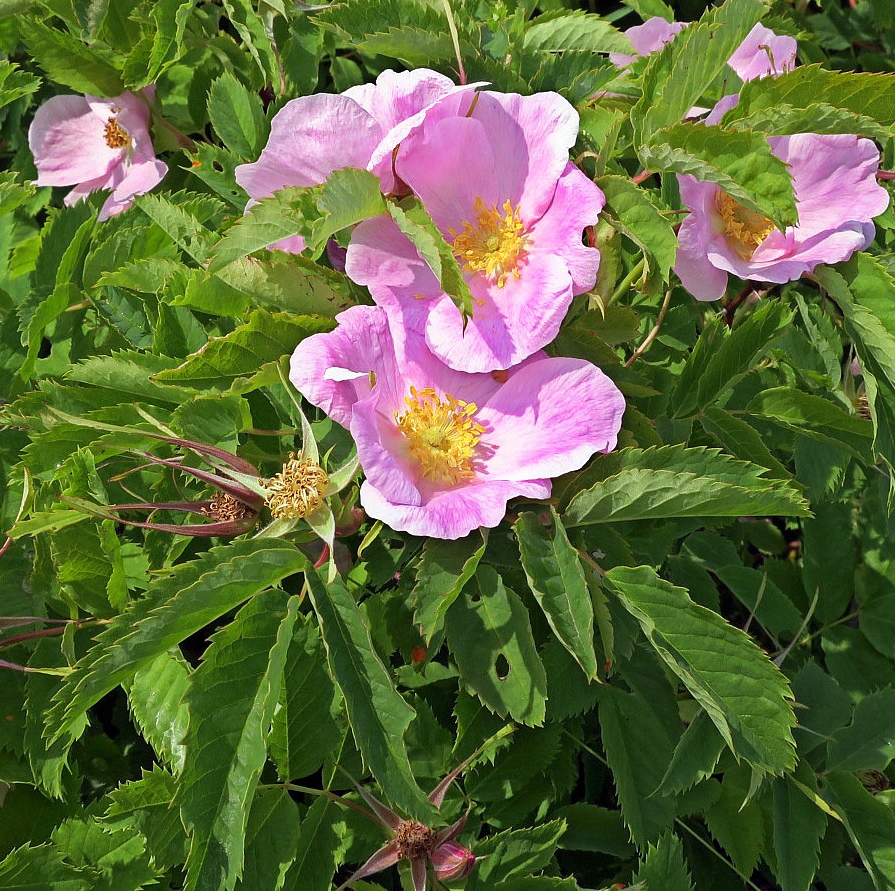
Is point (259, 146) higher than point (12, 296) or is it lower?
higher

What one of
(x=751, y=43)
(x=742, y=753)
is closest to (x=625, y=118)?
(x=751, y=43)

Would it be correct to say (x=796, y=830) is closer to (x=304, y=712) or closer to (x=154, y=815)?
(x=304, y=712)

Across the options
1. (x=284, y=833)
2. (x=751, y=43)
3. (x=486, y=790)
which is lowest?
(x=486, y=790)

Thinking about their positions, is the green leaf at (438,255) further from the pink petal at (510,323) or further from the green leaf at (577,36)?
A: the green leaf at (577,36)

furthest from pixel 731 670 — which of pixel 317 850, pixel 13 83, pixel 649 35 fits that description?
pixel 13 83

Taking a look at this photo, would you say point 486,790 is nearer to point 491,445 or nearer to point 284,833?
point 284,833

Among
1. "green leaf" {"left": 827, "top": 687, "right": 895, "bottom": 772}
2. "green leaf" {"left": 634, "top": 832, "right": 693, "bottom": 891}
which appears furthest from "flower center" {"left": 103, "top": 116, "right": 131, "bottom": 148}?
"green leaf" {"left": 827, "top": 687, "right": 895, "bottom": 772}
